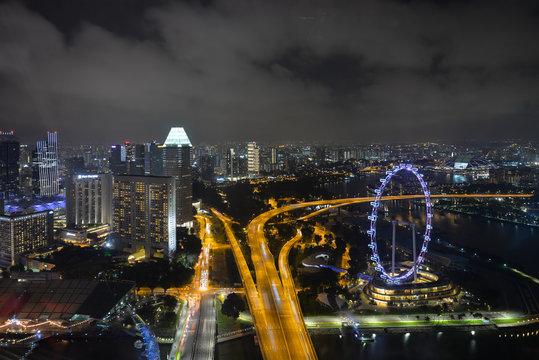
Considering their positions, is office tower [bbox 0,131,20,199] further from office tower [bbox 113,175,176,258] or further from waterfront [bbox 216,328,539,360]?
waterfront [bbox 216,328,539,360]

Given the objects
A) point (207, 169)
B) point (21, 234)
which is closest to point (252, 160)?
point (207, 169)

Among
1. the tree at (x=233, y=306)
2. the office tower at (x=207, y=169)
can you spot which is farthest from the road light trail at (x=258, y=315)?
the office tower at (x=207, y=169)

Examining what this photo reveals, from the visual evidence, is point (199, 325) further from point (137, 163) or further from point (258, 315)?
point (137, 163)

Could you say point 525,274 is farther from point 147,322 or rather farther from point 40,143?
point 40,143

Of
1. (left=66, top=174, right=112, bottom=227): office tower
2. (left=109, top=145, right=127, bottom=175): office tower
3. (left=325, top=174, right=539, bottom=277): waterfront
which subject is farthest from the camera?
(left=109, top=145, right=127, bottom=175): office tower

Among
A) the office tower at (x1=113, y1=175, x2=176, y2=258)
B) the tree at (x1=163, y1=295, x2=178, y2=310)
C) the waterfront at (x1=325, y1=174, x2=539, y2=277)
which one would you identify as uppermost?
the office tower at (x1=113, y1=175, x2=176, y2=258)

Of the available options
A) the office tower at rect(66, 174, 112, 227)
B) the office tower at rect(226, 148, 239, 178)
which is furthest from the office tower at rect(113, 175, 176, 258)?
the office tower at rect(226, 148, 239, 178)

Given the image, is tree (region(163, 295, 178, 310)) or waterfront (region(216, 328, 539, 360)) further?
tree (region(163, 295, 178, 310))

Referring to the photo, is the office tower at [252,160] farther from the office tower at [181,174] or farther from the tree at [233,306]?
the tree at [233,306]
